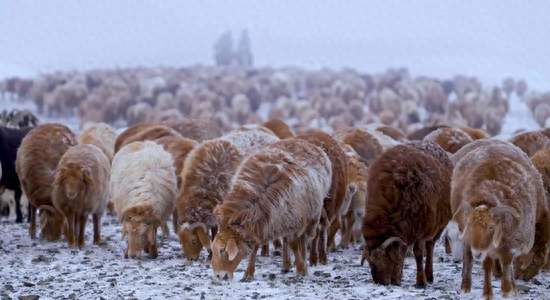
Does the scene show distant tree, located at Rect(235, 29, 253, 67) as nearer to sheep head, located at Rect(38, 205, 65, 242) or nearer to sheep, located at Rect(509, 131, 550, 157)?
sheep, located at Rect(509, 131, 550, 157)

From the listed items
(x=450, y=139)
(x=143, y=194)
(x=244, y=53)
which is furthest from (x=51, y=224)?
(x=244, y=53)

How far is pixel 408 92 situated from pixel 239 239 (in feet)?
133

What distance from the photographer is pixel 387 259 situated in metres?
8.58

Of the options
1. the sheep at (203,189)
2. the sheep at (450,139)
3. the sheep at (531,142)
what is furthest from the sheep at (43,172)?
the sheep at (531,142)

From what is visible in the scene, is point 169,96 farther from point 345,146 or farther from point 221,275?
point 221,275

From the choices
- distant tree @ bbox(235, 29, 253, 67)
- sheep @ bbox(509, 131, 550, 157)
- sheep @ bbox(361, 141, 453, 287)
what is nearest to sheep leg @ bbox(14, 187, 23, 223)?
sheep @ bbox(361, 141, 453, 287)

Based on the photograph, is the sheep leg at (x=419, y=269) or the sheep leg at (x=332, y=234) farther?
the sheep leg at (x=332, y=234)

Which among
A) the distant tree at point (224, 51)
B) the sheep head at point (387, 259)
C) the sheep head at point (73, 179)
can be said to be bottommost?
the sheep head at point (387, 259)

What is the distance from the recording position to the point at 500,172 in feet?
26.7

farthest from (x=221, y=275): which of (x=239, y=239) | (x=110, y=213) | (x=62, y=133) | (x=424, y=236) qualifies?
(x=110, y=213)

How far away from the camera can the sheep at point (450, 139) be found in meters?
13.3

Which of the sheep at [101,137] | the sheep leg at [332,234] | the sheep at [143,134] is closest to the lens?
the sheep leg at [332,234]

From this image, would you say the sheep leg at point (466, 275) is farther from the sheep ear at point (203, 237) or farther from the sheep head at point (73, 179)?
the sheep head at point (73, 179)

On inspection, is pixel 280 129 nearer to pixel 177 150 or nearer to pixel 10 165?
pixel 177 150
